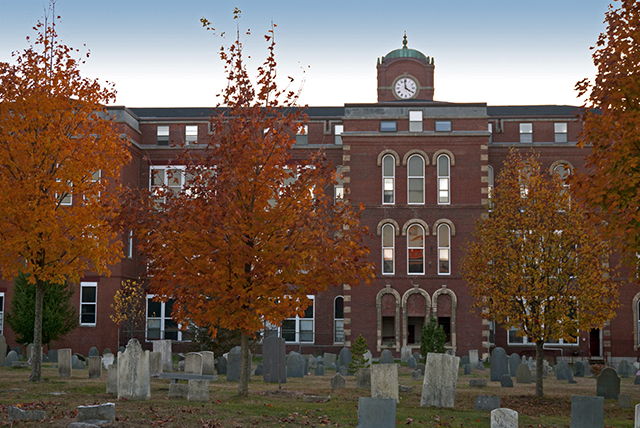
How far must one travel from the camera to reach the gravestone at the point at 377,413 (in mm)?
12727

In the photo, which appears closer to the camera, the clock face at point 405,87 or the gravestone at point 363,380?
the gravestone at point 363,380

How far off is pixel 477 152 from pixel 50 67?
87.2 feet

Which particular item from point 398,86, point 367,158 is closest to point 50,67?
point 367,158

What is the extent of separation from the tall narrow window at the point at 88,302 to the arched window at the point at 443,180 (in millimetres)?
19723

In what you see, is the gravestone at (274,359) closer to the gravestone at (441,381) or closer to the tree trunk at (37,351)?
the gravestone at (441,381)

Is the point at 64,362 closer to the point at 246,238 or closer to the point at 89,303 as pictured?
the point at 246,238

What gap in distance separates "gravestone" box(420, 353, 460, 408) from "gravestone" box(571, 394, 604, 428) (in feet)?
14.3

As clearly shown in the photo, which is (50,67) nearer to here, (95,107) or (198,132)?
(95,107)

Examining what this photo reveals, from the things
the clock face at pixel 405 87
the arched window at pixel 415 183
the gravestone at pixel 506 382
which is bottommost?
the gravestone at pixel 506 382

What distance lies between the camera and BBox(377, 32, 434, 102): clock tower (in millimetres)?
61594

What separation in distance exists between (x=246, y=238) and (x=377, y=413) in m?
6.57

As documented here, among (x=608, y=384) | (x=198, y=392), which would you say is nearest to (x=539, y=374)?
(x=608, y=384)

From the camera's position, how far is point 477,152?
142 ft

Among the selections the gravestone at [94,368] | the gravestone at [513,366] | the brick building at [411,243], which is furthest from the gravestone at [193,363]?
the brick building at [411,243]
